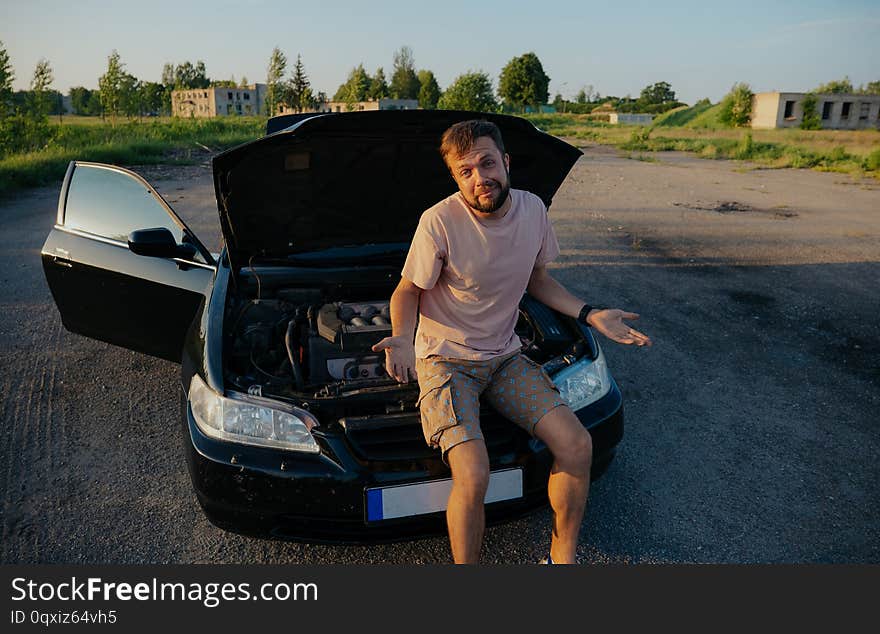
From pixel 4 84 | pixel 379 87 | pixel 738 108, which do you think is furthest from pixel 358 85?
pixel 4 84

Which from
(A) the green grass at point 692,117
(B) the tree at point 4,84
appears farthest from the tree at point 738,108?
(B) the tree at point 4,84

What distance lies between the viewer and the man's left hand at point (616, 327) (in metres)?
2.50

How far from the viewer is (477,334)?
2520 mm

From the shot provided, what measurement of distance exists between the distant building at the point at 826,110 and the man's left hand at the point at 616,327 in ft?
233

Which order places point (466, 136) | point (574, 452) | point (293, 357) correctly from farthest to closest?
point (293, 357) → point (466, 136) → point (574, 452)

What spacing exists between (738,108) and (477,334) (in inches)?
2889

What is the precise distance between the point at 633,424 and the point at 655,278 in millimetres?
3634

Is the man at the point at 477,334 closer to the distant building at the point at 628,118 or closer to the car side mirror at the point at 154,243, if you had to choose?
the car side mirror at the point at 154,243

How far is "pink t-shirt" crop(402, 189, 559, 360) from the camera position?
7.95ft

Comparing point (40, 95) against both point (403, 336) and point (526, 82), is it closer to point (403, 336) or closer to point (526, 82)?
point (403, 336)

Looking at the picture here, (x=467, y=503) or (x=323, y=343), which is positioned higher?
(x=323, y=343)

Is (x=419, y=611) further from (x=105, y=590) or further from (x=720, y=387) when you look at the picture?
(x=720, y=387)

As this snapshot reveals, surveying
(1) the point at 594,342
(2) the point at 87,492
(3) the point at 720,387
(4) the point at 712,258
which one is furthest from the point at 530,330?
(4) the point at 712,258

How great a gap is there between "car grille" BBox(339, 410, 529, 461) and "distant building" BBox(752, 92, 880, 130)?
7160cm
